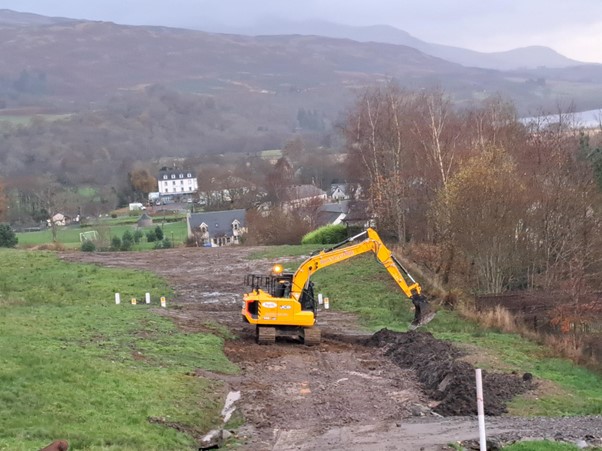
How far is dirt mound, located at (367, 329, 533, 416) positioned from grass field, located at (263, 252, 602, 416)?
20.6 inches

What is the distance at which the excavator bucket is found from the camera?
2777 centimetres

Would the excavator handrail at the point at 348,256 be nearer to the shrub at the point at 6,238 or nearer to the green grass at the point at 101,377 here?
the green grass at the point at 101,377

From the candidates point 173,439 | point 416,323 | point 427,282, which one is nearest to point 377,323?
point 416,323

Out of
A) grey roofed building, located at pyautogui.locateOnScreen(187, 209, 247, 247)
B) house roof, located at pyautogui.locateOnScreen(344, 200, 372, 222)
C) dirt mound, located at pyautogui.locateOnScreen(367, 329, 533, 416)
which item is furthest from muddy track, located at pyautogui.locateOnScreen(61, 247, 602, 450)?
grey roofed building, located at pyautogui.locateOnScreen(187, 209, 247, 247)

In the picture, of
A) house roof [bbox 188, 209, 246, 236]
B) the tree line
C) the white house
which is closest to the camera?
the tree line

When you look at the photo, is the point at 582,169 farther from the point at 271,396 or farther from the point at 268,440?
the point at 268,440

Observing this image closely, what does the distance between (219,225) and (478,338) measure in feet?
177

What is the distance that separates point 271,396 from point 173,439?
496 cm

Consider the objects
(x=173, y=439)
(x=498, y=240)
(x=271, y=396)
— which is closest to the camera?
(x=173, y=439)

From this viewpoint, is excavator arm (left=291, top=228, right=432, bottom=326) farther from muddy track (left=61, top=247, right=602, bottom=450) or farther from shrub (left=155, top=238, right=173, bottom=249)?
shrub (left=155, top=238, right=173, bottom=249)

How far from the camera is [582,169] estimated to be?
125 feet

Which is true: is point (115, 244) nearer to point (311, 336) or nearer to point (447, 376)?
point (311, 336)

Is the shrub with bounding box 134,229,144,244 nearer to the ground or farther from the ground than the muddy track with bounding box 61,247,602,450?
nearer to the ground

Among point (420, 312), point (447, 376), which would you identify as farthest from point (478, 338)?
point (447, 376)
